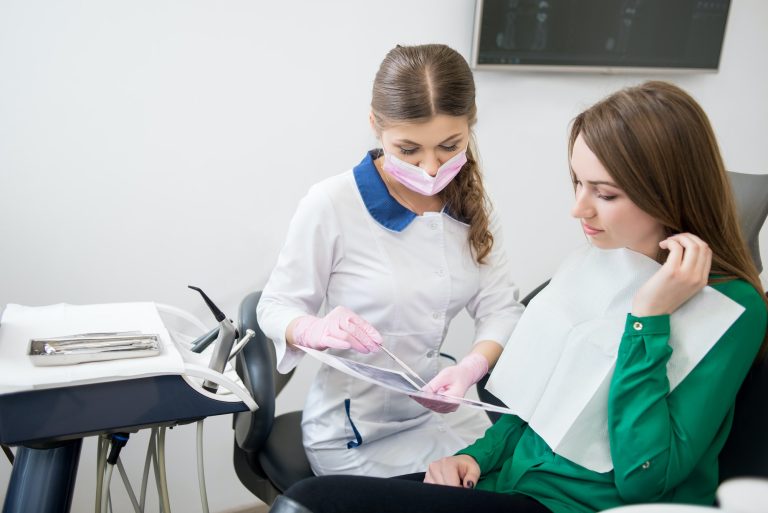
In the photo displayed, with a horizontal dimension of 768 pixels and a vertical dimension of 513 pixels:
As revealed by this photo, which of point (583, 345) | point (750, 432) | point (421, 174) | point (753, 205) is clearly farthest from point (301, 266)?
point (753, 205)

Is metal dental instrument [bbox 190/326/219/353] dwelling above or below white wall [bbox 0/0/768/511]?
below

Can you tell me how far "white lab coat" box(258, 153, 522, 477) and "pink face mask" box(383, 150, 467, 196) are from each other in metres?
0.05

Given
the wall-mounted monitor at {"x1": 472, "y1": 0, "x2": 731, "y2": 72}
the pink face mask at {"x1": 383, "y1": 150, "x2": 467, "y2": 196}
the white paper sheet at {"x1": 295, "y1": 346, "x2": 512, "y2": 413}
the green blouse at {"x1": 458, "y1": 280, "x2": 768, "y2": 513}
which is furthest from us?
the wall-mounted monitor at {"x1": 472, "y1": 0, "x2": 731, "y2": 72}

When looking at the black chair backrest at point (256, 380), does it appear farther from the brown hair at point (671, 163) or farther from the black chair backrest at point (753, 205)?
the black chair backrest at point (753, 205)

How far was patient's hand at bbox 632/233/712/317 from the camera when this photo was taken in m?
0.98

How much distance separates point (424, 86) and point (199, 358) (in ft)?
2.09

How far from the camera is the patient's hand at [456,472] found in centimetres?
116

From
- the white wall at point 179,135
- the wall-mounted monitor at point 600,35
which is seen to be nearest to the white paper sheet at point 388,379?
the white wall at point 179,135

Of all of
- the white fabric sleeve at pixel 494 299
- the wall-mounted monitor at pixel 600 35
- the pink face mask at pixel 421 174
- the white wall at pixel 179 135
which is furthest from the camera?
the wall-mounted monitor at pixel 600 35

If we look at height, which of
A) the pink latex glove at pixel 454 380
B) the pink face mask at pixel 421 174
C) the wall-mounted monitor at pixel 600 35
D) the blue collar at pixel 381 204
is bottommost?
the pink latex glove at pixel 454 380

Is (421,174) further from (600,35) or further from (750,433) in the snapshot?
(600,35)

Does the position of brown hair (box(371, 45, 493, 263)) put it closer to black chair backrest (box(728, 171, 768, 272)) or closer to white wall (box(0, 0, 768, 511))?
white wall (box(0, 0, 768, 511))

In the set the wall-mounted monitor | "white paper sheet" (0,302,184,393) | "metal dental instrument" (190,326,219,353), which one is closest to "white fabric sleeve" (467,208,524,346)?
"metal dental instrument" (190,326,219,353)

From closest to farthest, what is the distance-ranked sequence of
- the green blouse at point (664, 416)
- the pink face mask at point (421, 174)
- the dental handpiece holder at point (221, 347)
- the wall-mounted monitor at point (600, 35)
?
the green blouse at point (664, 416) < the dental handpiece holder at point (221, 347) < the pink face mask at point (421, 174) < the wall-mounted monitor at point (600, 35)
